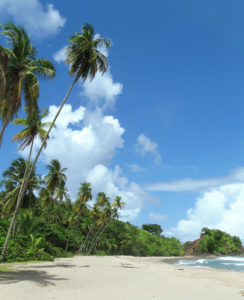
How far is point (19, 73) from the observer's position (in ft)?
45.7

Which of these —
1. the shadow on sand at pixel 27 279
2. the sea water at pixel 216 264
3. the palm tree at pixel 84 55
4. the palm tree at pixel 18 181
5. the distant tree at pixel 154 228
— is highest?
the distant tree at pixel 154 228

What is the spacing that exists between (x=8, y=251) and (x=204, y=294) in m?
14.9

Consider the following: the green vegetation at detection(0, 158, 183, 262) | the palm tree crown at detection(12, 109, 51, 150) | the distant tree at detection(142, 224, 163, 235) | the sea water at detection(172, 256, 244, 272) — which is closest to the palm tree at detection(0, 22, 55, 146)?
the palm tree crown at detection(12, 109, 51, 150)

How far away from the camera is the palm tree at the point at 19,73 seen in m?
13.5

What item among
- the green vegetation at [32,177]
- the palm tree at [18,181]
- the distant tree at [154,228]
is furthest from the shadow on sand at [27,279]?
the distant tree at [154,228]

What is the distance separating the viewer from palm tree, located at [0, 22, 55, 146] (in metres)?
13.5

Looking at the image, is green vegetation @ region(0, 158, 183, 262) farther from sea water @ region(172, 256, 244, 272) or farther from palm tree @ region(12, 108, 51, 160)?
sea water @ region(172, 256, 244, 272)

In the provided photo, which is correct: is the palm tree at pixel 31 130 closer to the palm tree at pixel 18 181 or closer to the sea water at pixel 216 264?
the palm tree at pixel 18 181

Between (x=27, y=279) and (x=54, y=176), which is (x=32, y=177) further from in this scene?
(x=27, y=279)

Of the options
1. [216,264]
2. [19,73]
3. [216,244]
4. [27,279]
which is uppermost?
[216,244]

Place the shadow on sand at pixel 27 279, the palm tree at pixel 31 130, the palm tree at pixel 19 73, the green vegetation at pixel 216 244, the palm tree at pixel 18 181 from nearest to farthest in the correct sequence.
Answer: the shadow on sand at pixel 27 279
the palm tree at pixel 19 73
the palm tree at pixel 31 130
the palm tree at pixel 18 181
the green vegetation at pixel 216 244

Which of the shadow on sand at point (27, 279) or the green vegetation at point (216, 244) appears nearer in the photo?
the shadow on sand at point (27, 279)

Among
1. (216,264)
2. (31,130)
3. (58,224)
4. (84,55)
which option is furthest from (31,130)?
(216,264)

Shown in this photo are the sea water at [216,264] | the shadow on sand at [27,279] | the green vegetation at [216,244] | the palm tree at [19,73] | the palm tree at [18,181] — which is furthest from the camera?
the green vegetation at [216,244]
